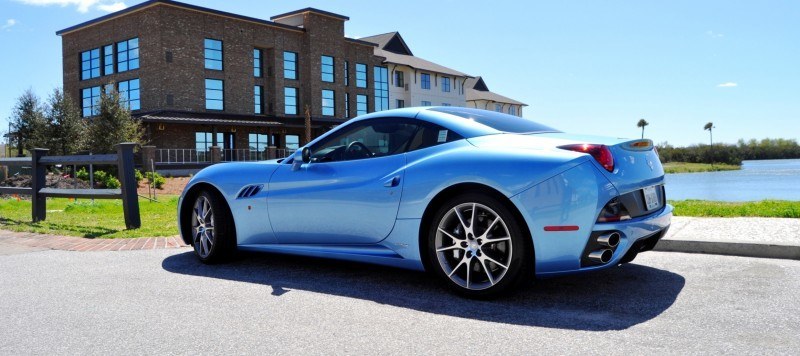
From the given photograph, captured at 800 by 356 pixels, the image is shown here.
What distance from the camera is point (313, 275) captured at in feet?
17.2

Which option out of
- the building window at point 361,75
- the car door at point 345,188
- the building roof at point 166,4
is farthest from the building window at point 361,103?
the car door at point 345,188

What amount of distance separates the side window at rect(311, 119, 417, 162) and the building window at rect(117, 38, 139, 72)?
3800cm

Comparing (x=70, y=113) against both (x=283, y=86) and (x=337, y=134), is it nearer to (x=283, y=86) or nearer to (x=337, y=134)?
(x=283, y=86)

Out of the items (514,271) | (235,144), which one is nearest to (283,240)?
(514,271)

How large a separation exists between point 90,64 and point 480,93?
138 feet

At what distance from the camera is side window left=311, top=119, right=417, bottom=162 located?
4.82 metres

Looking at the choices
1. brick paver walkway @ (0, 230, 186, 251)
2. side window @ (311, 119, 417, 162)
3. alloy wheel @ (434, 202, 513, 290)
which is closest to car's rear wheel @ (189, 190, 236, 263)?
side window @ (311, 119, 417, 162)

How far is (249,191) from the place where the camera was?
5.57 meters

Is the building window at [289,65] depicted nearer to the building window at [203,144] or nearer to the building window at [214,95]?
the building window at [214,95]

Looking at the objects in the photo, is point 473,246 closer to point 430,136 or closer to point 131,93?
point 430,136

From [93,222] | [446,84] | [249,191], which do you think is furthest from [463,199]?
[446,84]

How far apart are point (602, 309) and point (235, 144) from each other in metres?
40.7

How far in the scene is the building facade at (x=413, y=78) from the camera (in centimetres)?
5702

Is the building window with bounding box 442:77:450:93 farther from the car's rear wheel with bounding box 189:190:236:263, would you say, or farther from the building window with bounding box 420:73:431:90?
the car's rear wheel with bounding box 189:190:236:263
